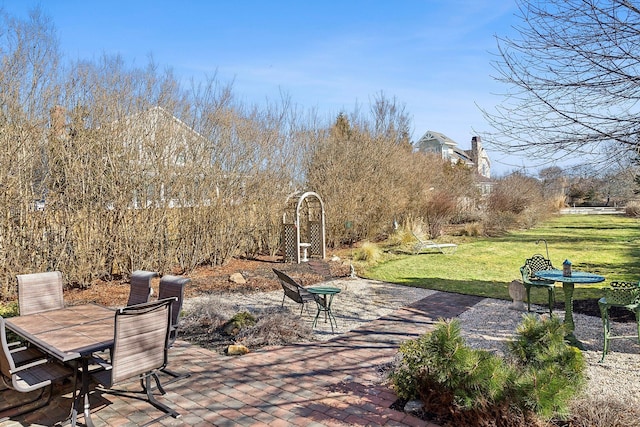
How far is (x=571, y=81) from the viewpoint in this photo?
3805 mm

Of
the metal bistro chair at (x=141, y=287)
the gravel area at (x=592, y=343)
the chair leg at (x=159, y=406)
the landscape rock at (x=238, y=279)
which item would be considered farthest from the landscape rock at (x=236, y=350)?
the landscape rock at (x=238, y=279)

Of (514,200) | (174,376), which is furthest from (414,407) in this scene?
(514,200)

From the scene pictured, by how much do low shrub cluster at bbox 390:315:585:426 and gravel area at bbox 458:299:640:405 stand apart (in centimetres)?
77

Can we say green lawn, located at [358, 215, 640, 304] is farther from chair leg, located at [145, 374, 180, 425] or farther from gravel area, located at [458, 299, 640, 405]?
chair leg, located at [145, 374, 180, 425]

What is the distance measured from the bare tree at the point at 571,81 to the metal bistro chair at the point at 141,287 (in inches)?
165

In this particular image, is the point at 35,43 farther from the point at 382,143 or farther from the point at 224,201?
the point at 382,143

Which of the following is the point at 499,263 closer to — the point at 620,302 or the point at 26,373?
the point at 620,302

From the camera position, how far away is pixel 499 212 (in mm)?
22109

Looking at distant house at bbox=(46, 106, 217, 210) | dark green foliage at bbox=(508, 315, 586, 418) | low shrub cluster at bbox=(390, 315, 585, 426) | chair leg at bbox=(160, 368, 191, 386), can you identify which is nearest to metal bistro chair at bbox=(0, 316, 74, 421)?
chair leg at bbox=(160, 368, 191, 386)

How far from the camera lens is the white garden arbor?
12367mm

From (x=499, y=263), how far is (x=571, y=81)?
30.3ft

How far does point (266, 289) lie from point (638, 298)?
21.6 feet

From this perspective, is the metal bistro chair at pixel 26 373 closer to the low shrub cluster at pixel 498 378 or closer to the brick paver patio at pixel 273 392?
the brick paver patio at pixel 273 392

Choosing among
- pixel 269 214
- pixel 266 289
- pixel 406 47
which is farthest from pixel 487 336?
pixel 269 214
